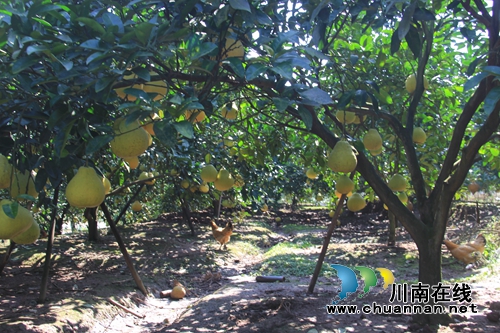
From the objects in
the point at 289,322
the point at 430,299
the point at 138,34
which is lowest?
the point at 289,322

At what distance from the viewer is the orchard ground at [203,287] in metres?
3.38

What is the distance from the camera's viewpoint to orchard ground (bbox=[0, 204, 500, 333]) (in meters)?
3.38

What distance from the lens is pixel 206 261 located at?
24.8 feet

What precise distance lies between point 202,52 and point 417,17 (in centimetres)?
117

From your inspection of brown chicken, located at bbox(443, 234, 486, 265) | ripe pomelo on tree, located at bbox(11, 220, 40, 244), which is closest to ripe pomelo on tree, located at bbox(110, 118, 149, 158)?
ripe pomelo on tree, located at bbox(11, 220, 40, 244)

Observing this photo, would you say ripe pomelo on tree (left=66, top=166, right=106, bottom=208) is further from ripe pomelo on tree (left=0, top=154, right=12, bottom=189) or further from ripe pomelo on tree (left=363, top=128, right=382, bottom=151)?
ripe pomelo on tree (left=363, top=128, right=382, bottom=151)

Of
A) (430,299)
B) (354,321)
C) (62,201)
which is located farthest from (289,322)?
(62,201)

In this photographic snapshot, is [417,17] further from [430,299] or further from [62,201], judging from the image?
[62,201]

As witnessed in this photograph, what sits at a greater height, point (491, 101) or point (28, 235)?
point (491, 101)

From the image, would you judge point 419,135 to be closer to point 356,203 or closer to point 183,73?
point 356,203

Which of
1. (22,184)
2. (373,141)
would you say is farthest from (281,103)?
(373,141)

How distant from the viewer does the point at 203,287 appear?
6105mm

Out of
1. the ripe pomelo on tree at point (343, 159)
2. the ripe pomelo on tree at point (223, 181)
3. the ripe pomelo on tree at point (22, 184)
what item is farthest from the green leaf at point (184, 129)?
the ripe pomelo on tree at point (223, 181)

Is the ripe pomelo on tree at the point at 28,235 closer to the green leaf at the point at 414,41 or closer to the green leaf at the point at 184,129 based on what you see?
the green leaf at the point at 184,129
